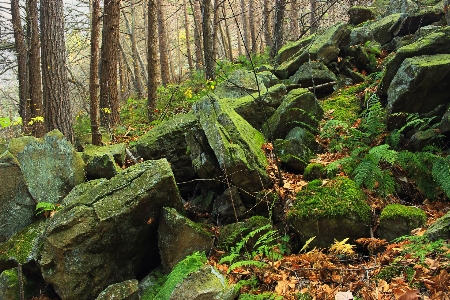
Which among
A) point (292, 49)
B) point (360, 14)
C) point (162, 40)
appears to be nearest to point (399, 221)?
point (292, 49)

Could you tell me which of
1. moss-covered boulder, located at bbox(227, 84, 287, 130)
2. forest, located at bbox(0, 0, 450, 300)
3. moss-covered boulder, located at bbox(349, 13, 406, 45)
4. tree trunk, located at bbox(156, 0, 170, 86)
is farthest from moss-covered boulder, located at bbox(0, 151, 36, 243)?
tree trunk, located at bbox(156, 0, 170, 86)

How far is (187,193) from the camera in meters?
6.77

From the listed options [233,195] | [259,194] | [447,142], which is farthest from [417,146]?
[233,195]

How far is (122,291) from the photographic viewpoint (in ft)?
15.4

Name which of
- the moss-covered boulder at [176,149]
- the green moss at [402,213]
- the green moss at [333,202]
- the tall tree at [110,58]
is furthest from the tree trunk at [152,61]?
the green moss at [402,213]

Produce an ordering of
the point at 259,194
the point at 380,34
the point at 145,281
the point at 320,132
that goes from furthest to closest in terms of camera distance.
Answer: the point at 380,34, the point at 320,132, the point at 259,194, the point at 145,281

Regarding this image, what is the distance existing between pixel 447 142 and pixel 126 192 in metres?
5.08

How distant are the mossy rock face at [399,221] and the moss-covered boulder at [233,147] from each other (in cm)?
178

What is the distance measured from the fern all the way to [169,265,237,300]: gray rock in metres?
3.00

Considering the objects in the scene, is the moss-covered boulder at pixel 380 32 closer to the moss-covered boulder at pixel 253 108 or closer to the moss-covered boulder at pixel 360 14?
the moss-covered boulder at pixel 360 14

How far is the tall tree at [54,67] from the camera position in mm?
8133

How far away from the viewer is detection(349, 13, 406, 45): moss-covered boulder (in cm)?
1058

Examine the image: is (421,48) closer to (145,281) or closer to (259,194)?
(259,194)

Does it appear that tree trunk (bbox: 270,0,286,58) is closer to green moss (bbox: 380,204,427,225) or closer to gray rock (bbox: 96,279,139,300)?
green moss (bbox: 380,204,427,225)
